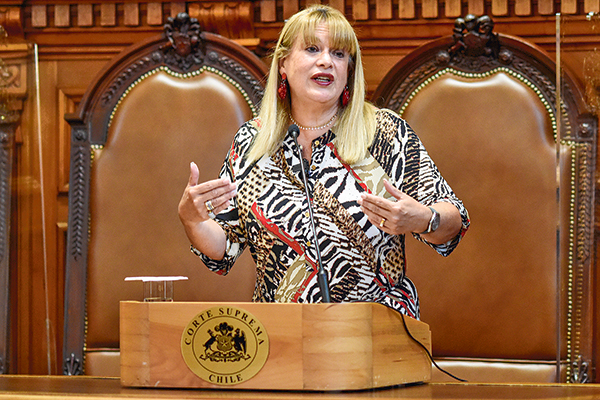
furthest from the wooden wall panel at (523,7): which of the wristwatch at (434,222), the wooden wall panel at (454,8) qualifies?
the wristwatch at (434,222)

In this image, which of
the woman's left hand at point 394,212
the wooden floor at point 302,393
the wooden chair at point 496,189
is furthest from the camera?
the wooden chair at point 496,189

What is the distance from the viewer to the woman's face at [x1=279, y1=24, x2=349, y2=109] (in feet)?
5.39

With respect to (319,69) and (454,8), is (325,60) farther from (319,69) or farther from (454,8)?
(454,8)

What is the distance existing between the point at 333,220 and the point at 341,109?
29 centimetres

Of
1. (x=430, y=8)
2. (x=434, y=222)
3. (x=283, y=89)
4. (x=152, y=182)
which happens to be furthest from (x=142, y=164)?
(x=434, y=222)

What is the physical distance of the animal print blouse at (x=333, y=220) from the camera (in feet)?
5.12

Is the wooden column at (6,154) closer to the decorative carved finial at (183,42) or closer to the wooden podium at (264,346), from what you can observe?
the decorative carved finial at (183,42)

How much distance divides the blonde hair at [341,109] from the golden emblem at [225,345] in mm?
552

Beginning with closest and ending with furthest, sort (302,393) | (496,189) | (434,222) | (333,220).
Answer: (302,393) < (434,222) < (333,220) < (496,189)

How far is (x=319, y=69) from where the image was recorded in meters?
1.64

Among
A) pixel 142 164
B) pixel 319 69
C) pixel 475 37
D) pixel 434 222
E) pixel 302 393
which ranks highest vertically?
pixel 475 37

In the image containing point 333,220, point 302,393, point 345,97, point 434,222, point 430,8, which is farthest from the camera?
point 430,8

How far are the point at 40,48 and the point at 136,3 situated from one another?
38 centimetres

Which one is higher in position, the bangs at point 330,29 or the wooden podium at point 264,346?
the bangs at point 330,29
